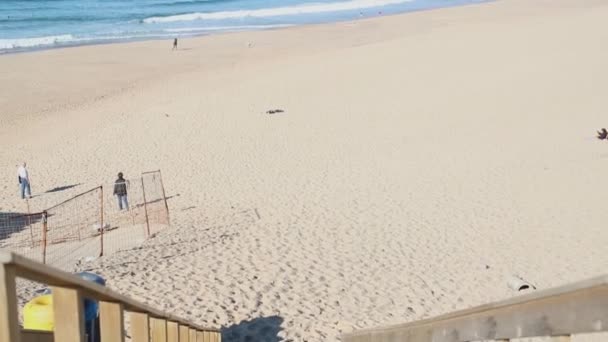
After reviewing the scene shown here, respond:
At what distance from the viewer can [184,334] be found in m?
4.34

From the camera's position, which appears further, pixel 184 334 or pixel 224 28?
pixel 224 28

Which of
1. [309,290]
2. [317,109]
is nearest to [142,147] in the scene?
[317,109]

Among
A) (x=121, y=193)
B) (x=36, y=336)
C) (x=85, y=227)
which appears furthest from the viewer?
(x=121, y=193)

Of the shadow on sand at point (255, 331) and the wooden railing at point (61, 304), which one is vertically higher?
the wooden railing at point (61, 304)

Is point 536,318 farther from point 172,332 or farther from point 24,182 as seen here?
point 24,182

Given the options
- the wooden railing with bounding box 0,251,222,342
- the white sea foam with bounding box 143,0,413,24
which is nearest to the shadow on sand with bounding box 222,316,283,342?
the wooden railing with bounding box 0,251,222,342

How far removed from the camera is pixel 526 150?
63.8 feet

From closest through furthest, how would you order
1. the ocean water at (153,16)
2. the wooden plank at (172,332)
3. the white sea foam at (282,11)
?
1. the wooden plank at (172,332)
2. the ocean water at (153,16)
3. the white sea foam at (282,11)

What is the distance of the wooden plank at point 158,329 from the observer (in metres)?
3.35

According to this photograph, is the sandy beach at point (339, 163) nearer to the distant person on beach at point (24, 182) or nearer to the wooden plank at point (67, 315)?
the distant person on beach at point (24, 182)

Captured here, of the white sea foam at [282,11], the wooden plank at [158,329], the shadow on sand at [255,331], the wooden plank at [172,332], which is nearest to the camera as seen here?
the wooden plank at [158,329]

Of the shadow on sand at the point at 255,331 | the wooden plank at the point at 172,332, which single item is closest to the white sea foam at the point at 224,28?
the shadow on sand at the point at 255,331

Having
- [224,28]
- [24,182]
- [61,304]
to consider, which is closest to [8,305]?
[61,304]

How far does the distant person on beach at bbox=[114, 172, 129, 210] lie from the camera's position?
51.5 ft
